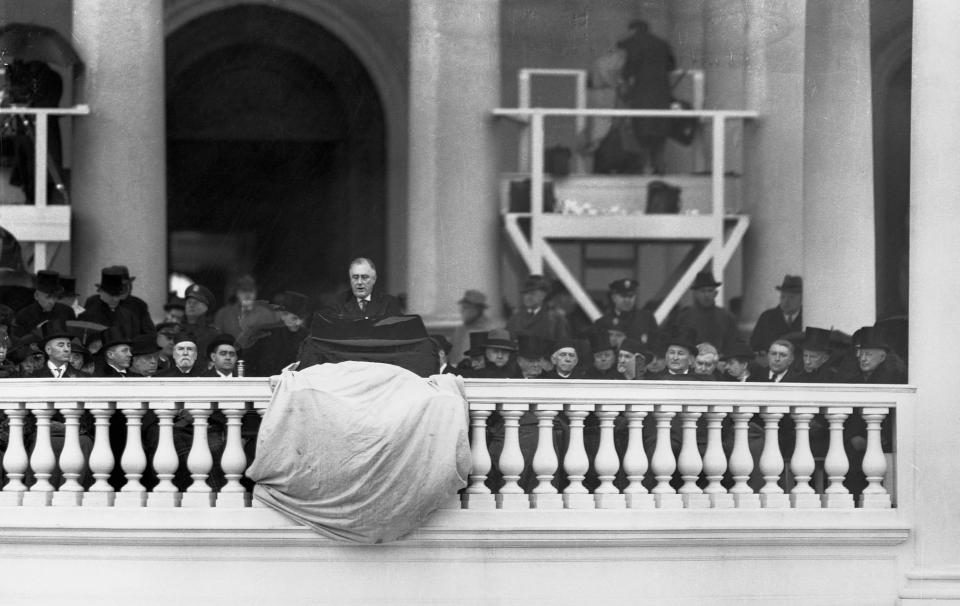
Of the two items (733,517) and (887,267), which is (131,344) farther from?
(887,267)

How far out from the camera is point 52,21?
671 inches

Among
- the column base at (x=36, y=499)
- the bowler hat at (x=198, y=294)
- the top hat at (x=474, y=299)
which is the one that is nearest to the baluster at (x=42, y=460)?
the column base at (x=36, y=499)

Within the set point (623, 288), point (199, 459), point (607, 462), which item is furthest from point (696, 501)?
point (623, 288)

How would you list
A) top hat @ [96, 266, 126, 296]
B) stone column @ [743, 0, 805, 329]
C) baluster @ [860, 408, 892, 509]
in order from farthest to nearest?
stone column @ [743, 0, 805, 329] < top hat @ [96, 266, 126, 296] < baluster @ [860, 408, 892, 509]

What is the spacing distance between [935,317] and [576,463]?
2.14 metres

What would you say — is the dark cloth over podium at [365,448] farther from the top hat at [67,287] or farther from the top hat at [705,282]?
A: the top hat at [705,282]

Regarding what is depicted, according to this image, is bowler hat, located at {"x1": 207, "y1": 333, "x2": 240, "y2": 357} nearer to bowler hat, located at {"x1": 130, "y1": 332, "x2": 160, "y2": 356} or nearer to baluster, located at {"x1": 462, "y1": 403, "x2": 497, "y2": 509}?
bowler hat, located at {"x1": 130, "y1": 332, "x2": 160, "y2": 356}

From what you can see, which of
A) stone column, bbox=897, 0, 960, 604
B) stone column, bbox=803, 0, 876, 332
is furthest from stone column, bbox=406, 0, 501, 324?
stone column, bbox=897, 0, 960, 604

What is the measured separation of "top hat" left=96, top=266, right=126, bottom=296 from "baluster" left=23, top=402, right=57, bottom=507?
3988 millimetres

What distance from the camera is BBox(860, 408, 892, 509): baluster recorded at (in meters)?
10.6

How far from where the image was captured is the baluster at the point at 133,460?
1004 cm

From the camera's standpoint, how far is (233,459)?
10.1 metres

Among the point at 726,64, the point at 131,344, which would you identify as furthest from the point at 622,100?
the point at 131,344

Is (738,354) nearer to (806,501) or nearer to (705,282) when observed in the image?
(806,501)
